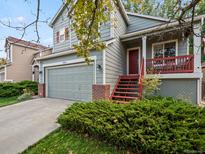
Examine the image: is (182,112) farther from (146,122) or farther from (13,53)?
(13,53)

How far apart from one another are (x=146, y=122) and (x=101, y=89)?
4419 mm

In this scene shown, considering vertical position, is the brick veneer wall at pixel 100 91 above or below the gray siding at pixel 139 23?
below

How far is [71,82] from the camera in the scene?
10.0m

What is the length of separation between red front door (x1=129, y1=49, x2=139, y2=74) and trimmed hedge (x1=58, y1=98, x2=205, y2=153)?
7.15m

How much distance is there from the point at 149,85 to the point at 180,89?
5.48ft

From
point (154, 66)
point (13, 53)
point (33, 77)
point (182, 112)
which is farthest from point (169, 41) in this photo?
point (13, 53)

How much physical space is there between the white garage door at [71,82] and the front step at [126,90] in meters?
1.62

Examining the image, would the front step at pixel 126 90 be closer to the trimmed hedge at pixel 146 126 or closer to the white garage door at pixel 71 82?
the white garage door at pixel 71 82

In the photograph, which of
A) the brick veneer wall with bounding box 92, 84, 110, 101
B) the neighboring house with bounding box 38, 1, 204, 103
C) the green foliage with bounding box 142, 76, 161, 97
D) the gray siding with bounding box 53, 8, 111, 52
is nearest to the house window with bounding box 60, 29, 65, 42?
Answer: the neighboring house with bounding box 38, 1, 204, 103

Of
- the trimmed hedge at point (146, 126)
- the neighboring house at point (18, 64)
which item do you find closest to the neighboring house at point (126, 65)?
the trimmed hedge at point (146, 126)

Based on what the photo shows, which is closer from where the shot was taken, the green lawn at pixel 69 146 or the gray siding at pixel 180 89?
the green lawn at pixel 69 146

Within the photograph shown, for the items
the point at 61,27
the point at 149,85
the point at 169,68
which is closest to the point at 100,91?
the point at 149,85

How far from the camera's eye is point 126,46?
11.8m

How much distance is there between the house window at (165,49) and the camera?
9.75 m
